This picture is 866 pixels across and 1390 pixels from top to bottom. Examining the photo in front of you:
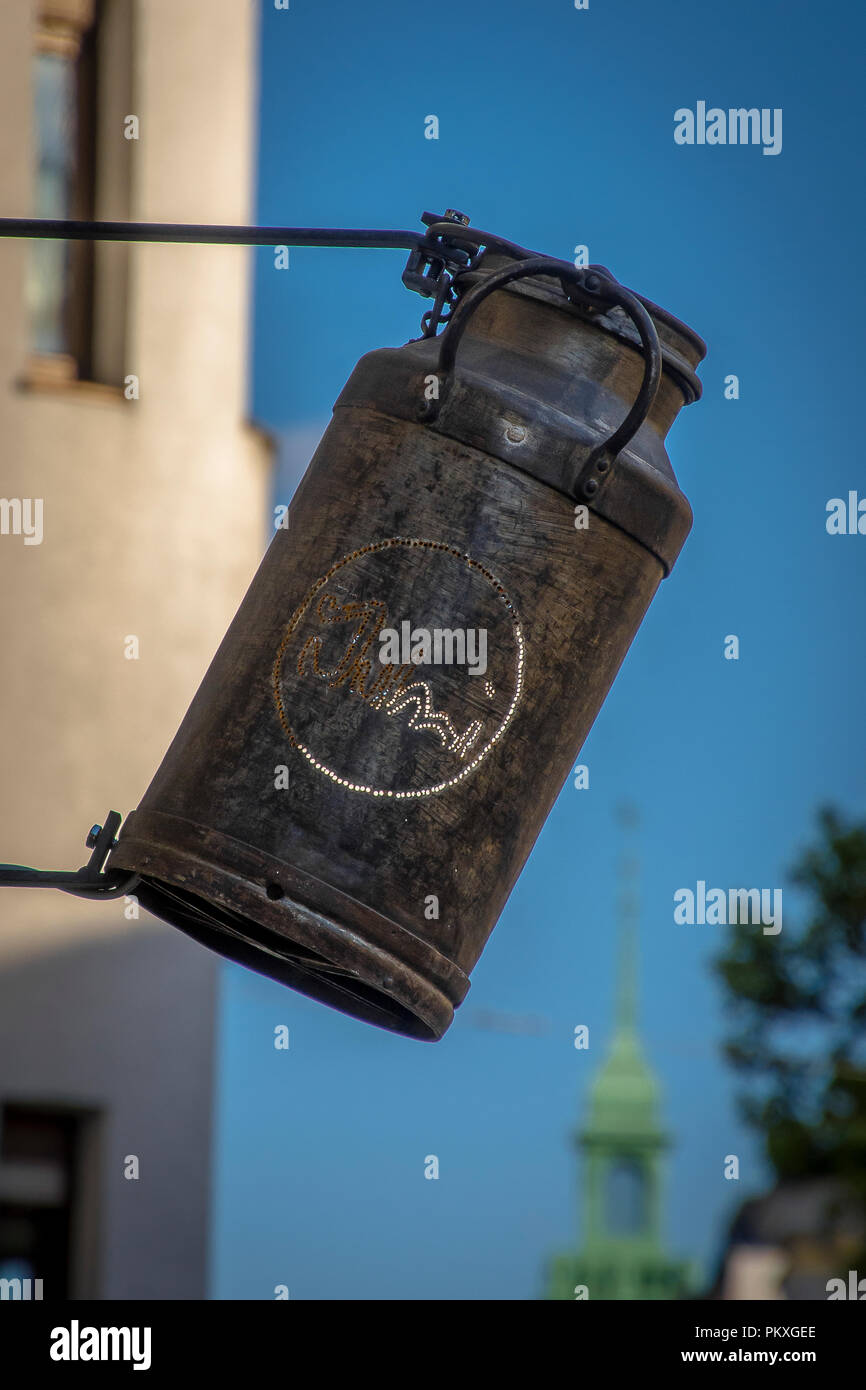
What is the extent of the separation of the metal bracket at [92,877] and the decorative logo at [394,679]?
30 centimetres

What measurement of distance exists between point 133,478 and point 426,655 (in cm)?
631

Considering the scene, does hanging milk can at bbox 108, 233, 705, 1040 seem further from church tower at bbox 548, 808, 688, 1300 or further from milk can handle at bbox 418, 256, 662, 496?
church tower at bbox 548, 808, 688, 1300

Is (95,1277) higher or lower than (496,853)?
lower

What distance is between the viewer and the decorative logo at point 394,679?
2.90 metres

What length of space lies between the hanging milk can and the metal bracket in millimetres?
43

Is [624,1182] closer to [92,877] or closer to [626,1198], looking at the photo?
[626,1198]

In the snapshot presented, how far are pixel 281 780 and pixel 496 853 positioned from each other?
29 centimetres

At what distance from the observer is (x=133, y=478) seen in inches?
357

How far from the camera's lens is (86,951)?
8789mm

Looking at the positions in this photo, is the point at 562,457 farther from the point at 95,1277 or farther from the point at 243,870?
the point at 95,1277

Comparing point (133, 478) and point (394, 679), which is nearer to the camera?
point (394, 679)

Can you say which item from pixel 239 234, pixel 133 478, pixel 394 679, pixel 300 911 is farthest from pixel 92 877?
pixel 133 478

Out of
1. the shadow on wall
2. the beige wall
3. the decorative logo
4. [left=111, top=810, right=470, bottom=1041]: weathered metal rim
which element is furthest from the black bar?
the shadow on wall
